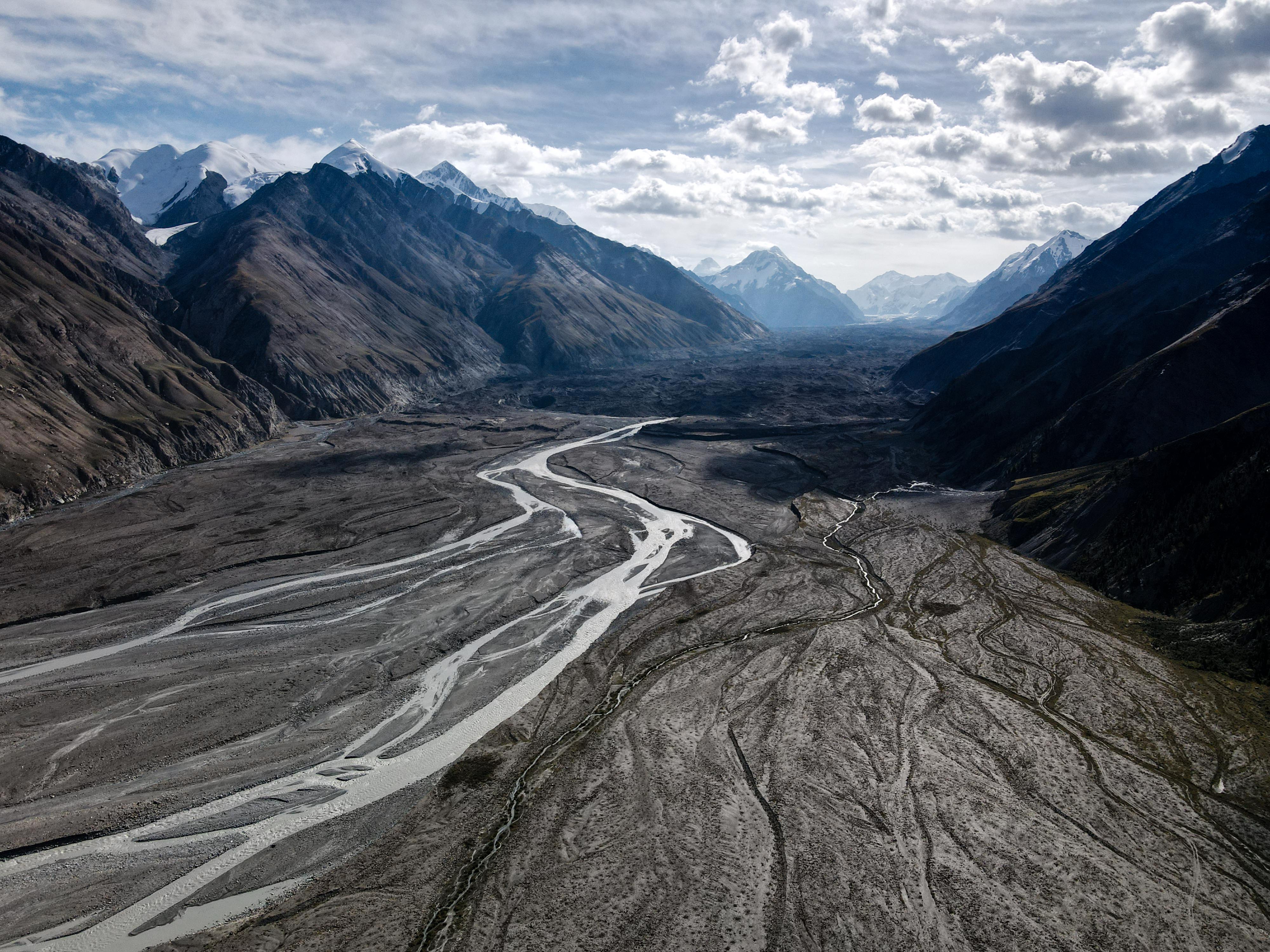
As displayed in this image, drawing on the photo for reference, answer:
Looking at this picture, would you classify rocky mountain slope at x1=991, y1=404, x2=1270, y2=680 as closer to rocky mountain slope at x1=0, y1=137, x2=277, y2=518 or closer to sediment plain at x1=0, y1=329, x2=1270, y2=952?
sediment plain at x1=0, y1=329, x2=1270, y2=952

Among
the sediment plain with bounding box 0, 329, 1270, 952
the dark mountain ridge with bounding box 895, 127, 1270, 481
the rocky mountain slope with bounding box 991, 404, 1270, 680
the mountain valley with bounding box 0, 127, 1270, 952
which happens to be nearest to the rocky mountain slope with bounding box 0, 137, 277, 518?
the mountain valley with bounding box 0, 127, 1270, 952

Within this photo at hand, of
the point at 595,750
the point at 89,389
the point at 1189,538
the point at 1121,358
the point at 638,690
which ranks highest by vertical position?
the point at 1121,358

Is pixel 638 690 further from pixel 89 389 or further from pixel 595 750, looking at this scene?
pixel 89 389

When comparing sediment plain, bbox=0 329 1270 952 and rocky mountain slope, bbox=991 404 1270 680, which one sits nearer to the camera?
sediment plain, bbox=0 329 1270 952

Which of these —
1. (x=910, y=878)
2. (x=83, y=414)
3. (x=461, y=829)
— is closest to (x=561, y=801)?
(x=461, y=829)

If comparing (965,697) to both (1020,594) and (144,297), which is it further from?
(144,297)

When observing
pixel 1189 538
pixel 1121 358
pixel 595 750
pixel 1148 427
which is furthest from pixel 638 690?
pixel 1121 358

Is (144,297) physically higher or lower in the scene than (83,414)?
higher
